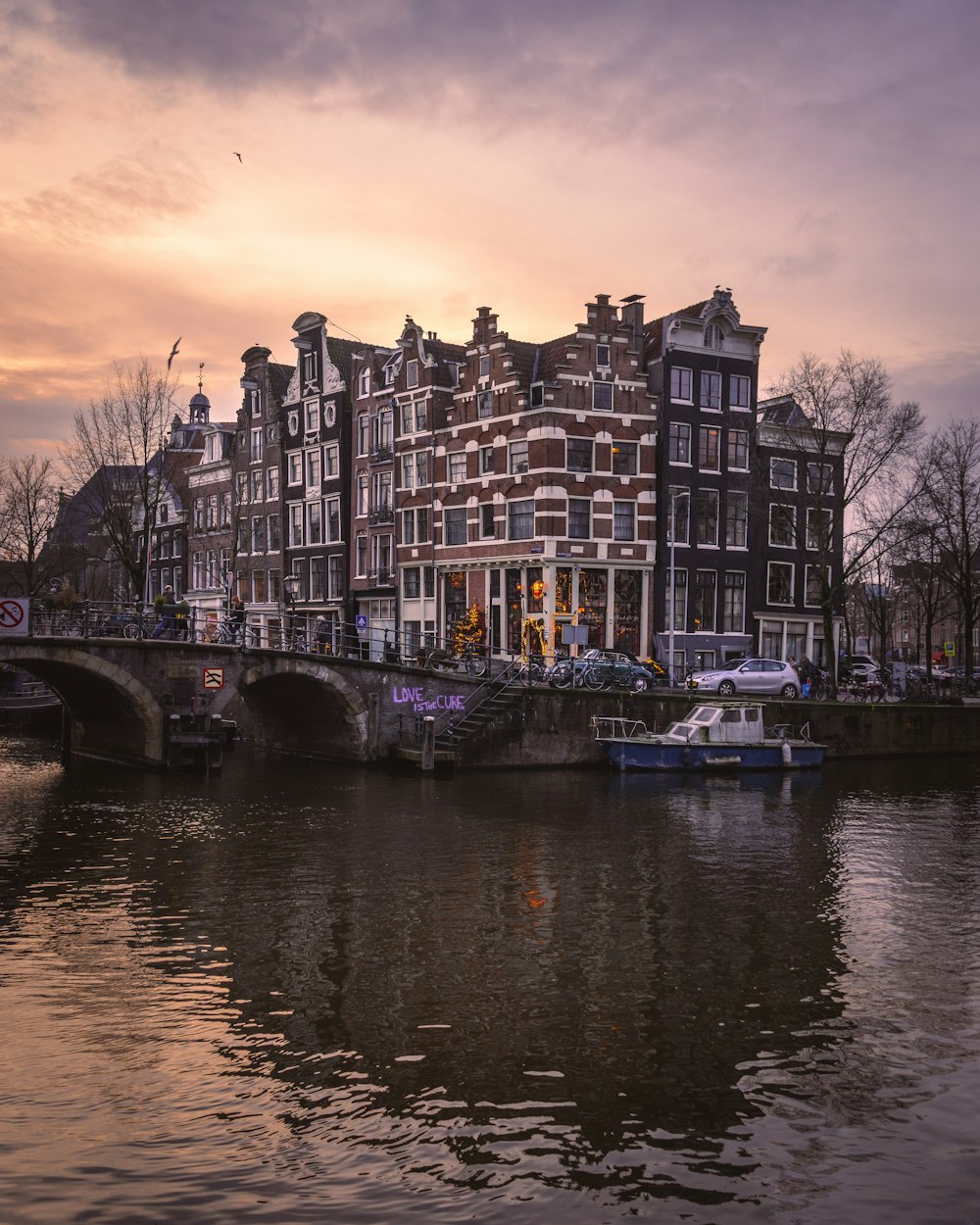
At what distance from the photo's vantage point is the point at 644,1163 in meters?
10.5

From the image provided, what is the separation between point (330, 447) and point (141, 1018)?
5444 centimetres

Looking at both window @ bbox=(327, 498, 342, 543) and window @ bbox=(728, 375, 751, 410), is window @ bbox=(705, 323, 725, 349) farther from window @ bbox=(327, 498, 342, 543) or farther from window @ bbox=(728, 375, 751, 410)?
window @ bbox=(327, 498, 342, 543)

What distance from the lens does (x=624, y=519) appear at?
176 ft

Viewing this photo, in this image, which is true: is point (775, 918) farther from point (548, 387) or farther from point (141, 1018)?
point (548, 387)


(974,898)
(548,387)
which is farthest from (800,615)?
(974,898)

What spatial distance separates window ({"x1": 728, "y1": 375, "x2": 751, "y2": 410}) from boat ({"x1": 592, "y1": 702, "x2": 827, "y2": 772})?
20188 millimetres

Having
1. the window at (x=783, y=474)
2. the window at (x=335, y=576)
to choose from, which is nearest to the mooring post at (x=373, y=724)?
the window at (x=335, y=576)

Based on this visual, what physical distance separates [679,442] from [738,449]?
3.69 meters

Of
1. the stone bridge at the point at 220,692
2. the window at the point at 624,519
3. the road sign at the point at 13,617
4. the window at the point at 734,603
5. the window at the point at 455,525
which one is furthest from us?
the window at the point at 455,525

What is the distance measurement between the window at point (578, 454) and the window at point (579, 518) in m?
1.50

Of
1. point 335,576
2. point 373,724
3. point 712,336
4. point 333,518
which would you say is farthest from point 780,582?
point 373,724

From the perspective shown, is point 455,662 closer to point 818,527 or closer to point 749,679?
point 749,679

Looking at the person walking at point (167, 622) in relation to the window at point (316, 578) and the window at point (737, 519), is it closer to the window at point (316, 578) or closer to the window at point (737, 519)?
the window at point (316, 578)

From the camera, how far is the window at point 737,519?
56.2m
